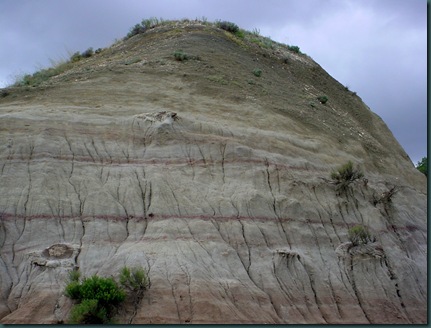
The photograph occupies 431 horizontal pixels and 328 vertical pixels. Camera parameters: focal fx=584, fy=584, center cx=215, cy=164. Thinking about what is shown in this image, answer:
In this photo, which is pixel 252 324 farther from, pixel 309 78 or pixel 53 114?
pixel 309 78

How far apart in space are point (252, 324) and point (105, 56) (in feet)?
65.0

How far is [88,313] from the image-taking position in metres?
14.5

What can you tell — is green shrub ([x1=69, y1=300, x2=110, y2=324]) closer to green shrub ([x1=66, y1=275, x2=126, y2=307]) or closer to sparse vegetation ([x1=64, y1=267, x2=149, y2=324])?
sparse vegetation ([x1=64, y1=267, x2=149, y2=324])

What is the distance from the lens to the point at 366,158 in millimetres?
25625

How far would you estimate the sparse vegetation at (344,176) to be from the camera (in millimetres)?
21750

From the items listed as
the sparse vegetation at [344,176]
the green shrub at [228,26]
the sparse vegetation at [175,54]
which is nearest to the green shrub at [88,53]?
the sparse vegetation at [175,54]

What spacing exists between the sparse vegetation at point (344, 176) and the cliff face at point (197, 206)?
0.31 meters

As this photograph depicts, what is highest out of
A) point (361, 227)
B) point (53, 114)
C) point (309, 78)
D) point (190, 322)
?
point (309, 78)

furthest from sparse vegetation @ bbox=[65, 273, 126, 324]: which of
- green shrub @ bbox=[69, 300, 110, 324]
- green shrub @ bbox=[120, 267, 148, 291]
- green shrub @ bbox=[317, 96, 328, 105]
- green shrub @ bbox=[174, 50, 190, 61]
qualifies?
green shrub @ bbox=[317, 96, 328, 105]

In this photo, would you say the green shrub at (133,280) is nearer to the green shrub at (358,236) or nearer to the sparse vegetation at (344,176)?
the green shrub at (358,236)

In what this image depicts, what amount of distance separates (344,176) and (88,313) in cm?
1140

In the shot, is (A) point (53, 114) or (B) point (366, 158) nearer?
(A) point (53, 114)

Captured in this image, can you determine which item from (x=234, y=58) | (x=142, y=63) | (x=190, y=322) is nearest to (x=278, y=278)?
(x=190, y=322)

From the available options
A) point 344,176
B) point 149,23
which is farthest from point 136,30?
point 344,176
